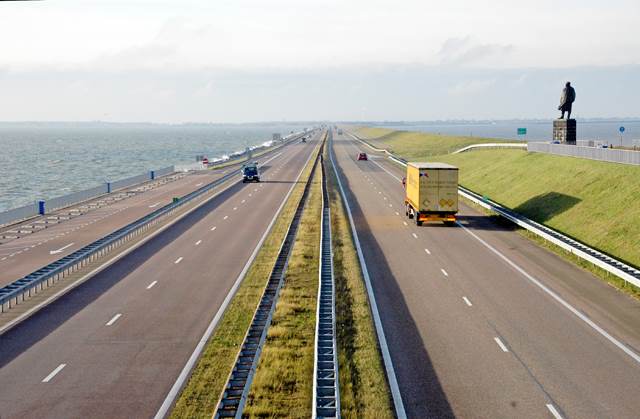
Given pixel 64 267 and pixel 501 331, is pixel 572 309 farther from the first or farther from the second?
pixel 64 267

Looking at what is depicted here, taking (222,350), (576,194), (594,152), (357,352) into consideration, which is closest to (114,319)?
(222,350)

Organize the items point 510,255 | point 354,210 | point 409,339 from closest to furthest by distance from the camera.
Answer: point 409,339, point 510,255, point 354,210

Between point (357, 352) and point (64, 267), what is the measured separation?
14.7 meters

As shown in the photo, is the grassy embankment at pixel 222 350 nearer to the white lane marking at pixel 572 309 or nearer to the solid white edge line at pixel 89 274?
the solid white edge line at pixel 89 274

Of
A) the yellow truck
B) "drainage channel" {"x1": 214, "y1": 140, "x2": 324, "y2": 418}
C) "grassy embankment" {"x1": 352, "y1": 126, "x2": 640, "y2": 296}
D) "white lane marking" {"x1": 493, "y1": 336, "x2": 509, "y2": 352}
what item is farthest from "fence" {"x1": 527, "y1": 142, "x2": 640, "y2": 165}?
"white lane marking" {"x1": 493, "y1": 336, "x2": 509, "y2": 352}

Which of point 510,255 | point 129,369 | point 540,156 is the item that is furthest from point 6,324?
point 540,156

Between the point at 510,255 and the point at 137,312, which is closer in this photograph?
the point at 137,312

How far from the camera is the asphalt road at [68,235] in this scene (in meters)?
32.0

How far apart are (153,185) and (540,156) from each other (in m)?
40.0

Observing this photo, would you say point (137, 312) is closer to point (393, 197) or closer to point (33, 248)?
point (33, 248)

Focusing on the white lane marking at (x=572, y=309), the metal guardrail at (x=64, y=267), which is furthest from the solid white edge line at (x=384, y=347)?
the metal guardrail at (x=64, y=267)

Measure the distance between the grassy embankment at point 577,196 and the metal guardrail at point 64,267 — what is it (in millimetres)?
21160

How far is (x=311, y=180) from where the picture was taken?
7506 cm

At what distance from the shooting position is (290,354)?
18656 mm
